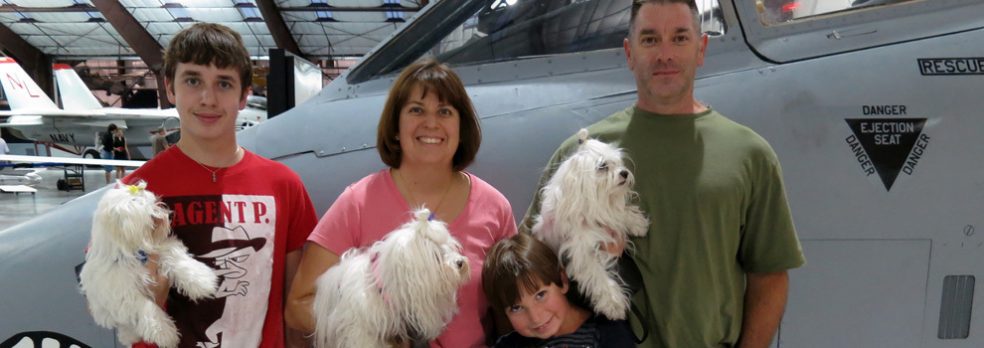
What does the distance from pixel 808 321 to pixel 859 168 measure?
62cm

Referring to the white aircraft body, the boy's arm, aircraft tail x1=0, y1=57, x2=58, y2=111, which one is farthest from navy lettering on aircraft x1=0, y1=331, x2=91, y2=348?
aircraft tail x1=0, y1=57, x2=58, y2=111

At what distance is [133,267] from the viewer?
1879 millimetres

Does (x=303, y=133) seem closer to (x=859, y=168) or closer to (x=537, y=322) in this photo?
(x=537, y=322)

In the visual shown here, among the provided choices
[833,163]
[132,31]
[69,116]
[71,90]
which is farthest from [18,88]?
[833,163]

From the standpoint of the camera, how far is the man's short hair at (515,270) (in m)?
1.85

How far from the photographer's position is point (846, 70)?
2.63 meters

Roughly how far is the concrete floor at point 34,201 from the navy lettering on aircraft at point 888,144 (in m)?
11.3

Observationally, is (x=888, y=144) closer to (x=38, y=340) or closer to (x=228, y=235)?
(x=228, y=235)

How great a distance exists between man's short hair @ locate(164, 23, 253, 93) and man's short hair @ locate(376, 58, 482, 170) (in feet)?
1.73

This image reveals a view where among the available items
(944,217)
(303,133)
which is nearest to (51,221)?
(303,133)

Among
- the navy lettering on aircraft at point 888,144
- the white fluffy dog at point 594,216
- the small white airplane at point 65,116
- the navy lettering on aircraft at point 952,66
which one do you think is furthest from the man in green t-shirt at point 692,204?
the small white airplane at point 65,116

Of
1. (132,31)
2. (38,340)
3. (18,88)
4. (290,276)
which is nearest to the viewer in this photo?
(290,276)

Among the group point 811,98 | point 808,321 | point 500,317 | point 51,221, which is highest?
point 811,98

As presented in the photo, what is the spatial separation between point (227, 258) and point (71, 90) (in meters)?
31.2
